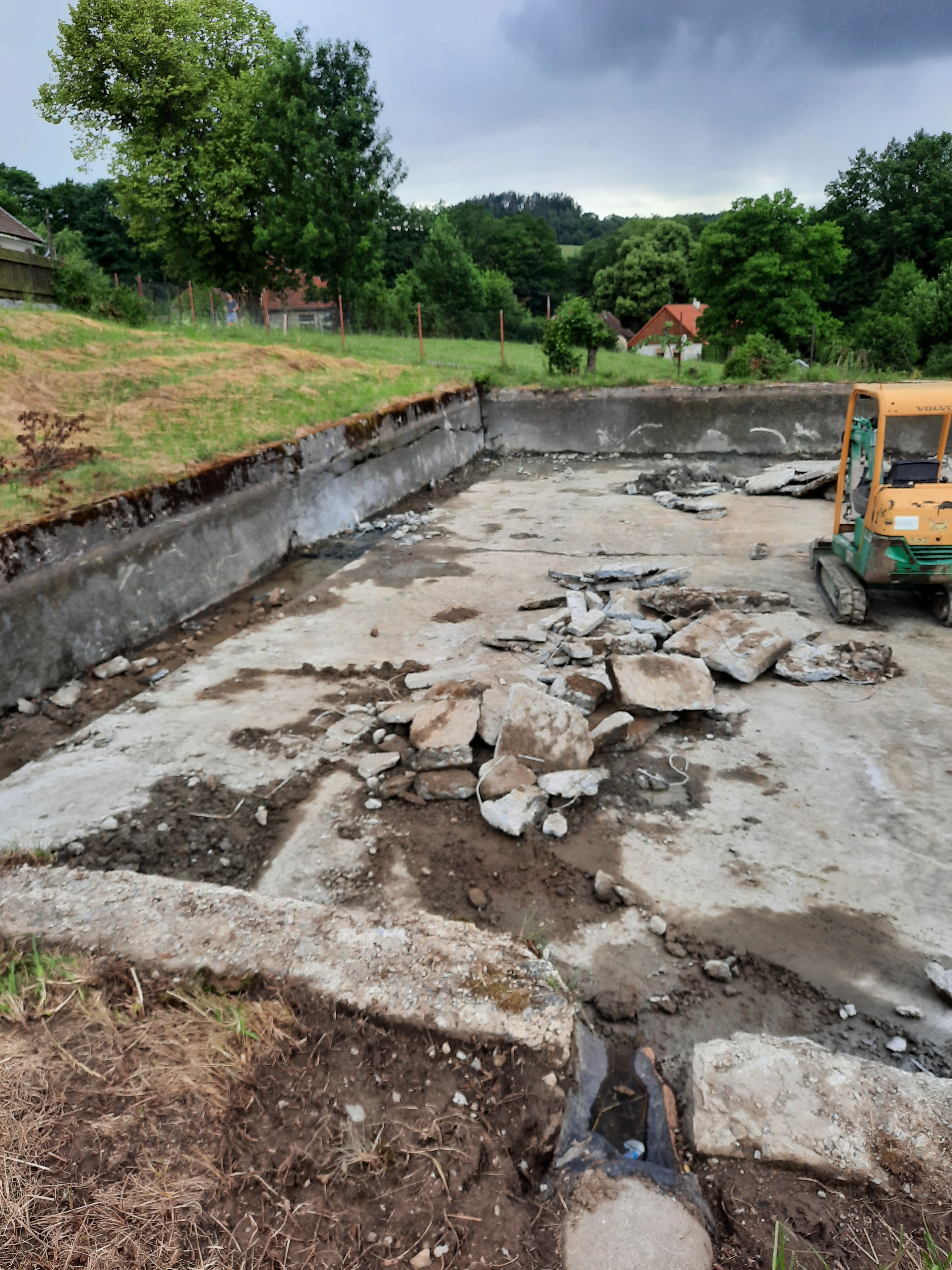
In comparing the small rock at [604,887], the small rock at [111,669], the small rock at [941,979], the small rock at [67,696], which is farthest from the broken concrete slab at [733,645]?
the small rock at [67,696]

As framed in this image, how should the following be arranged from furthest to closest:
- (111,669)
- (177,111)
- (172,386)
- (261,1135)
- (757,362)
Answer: (177,111) < (757,362) < (172,386) < (111,669) < (261,1135)

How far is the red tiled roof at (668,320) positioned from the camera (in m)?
48.5

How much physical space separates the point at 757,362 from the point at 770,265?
11773mm

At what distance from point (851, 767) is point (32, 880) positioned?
4.59 metres

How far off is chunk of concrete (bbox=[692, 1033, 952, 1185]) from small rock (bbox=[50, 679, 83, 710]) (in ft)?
17.0

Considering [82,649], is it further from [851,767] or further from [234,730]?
[851,767]

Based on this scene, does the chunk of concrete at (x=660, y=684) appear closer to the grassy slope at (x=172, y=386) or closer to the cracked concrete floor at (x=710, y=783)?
the cracked concrete floor at (x=710, y=783)

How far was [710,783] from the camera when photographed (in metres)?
4.58

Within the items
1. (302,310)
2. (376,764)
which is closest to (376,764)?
(376,764)

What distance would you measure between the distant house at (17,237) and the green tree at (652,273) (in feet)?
126

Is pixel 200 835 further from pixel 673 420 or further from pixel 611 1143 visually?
pixel 673 420

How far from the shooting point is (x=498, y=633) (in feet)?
21.3

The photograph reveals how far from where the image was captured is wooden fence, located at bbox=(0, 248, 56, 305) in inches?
607

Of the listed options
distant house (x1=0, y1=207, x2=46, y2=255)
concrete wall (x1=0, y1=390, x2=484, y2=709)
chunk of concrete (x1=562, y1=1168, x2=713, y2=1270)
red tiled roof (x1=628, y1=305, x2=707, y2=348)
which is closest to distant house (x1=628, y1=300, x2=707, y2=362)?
red tiled roof (x1=628, y1=305, x2=707, y2=348)
